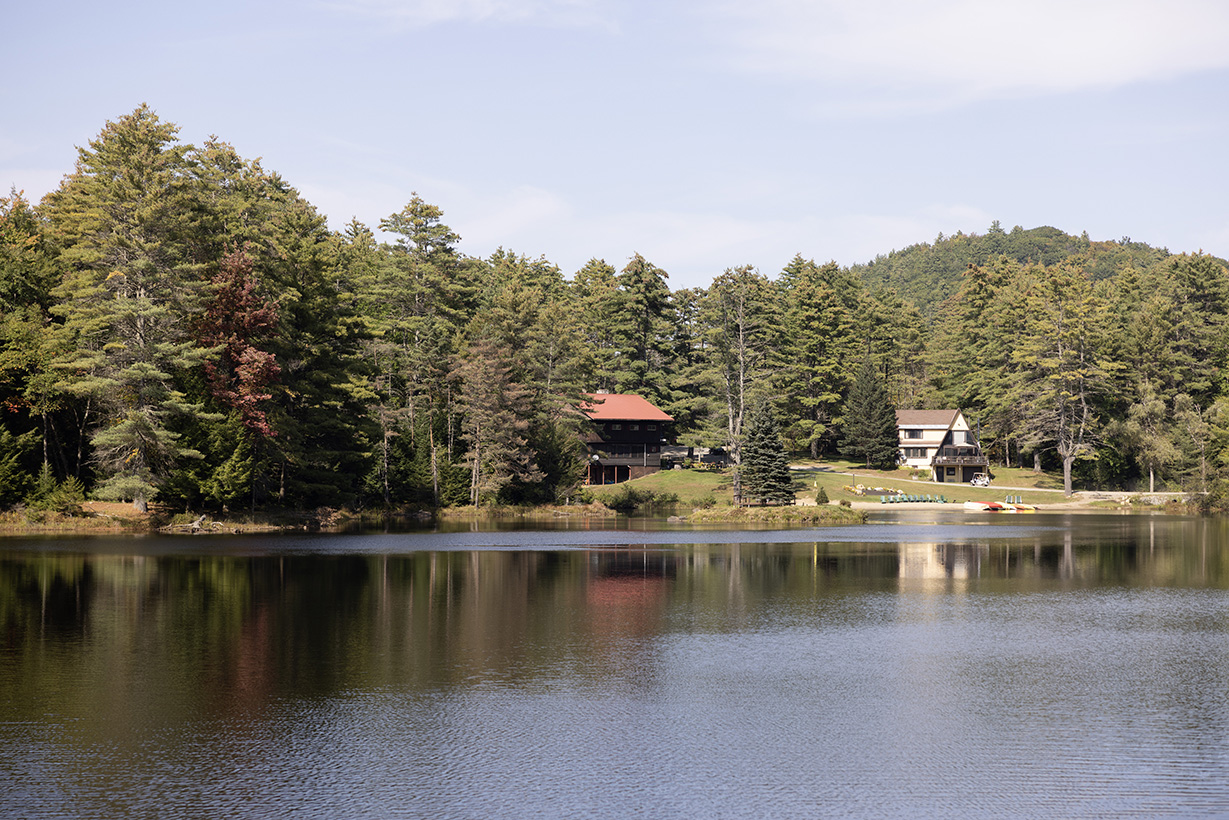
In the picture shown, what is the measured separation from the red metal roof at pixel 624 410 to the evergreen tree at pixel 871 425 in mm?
20858

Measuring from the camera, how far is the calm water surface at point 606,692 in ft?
47.1

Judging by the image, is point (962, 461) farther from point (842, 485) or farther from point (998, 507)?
point (998, 507)

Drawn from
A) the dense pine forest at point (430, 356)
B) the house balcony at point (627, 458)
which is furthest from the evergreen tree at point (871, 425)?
the house balcony at point (627, 458)

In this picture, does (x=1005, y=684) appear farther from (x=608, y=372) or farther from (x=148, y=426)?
(x=608, y=372)

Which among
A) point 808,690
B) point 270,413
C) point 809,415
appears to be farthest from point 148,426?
point 809,415

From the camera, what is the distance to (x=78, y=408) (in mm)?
60219

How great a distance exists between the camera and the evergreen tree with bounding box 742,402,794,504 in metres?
72.6

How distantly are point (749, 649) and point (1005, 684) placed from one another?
6129 millimetres

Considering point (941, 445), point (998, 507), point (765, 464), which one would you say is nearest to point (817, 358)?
point (941, 445)

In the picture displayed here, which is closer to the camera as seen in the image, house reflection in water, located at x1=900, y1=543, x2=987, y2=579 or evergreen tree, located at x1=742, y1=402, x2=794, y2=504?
house reflection in water, located at x1=900, y1=543, x2=987, y2=579

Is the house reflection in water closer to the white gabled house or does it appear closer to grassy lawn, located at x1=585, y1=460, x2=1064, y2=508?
grassy lawn, located at x1=585, y1=460, x2=1064, y2=508

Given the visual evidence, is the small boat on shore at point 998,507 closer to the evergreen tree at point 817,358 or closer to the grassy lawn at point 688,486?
the grassy lawn at point 688,486

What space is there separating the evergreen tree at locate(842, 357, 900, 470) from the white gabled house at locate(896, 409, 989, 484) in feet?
9.65

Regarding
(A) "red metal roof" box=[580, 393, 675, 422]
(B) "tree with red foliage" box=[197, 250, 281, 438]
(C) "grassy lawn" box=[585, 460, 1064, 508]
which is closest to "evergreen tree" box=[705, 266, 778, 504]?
(C) "grassy lawn" box=[585, 460, 1064, 508]
